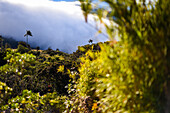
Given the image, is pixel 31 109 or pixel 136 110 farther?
pixel 31 109

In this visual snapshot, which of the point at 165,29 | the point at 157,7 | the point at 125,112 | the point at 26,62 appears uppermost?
the point at 157,7

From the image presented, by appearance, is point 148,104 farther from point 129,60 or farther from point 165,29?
point 165,29

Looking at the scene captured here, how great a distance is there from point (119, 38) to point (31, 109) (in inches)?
158

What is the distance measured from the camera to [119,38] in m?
2.32

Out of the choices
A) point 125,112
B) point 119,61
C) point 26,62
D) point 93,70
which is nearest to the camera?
point 119,61

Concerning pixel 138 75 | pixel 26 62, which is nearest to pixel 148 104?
pixel 138 75

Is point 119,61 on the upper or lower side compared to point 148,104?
upper

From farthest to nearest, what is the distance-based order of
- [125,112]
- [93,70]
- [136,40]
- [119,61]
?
[93,70] < [125,112] < [119,61] < [136,40]

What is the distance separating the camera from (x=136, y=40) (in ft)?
7.06

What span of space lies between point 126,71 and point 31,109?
3880mm

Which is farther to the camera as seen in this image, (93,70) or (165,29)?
(93,70)

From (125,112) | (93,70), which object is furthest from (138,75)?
(93,70)

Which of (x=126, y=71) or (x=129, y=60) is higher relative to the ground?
(x=129, y=60)

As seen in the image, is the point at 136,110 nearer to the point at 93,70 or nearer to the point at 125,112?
the point at 125,112
